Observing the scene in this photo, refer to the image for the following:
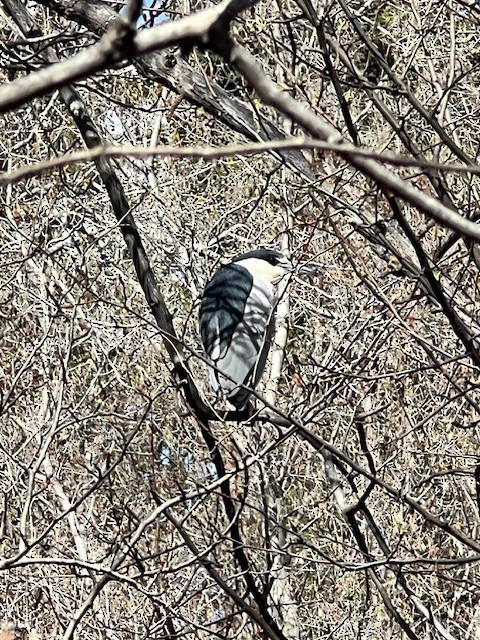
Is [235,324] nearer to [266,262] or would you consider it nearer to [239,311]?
[239,311]

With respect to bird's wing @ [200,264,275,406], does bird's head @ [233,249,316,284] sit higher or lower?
higher

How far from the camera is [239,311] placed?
14.6ft

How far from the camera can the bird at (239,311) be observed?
4.28m

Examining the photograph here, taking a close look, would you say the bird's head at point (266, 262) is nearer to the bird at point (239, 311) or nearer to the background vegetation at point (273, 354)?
the bird at point (239, 311)

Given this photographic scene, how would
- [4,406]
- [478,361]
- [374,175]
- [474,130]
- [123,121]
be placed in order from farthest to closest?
1. [474,130]
2. [123,121]
3. [4,406]
4. [478,361]
5. [374,175]

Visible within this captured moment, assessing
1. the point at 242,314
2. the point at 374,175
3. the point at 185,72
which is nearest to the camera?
the point at 374,175

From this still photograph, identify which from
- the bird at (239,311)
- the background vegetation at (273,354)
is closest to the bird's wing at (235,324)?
the bird at (239,311)

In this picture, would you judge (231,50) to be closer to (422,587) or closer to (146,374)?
(422,587)

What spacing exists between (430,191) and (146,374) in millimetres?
2475

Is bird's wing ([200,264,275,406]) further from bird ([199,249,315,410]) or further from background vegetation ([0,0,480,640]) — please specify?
background vegetation ([0,0,480,640])

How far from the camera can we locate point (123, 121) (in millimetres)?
5172

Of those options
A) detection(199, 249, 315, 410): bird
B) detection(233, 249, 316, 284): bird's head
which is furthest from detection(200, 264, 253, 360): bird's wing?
detection(233, 249, 316, 284): bird's head

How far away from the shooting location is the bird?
428 centimetres

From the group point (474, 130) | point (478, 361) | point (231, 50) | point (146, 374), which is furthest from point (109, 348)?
point (231, 50)
